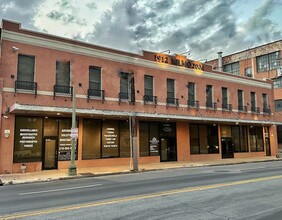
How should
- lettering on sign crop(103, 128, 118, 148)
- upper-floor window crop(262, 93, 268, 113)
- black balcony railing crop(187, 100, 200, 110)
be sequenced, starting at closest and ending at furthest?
1. lettering on sign crop(103, 128, 118, 148)
2. black balcony railing crop(187, 100, 200, 110)
3. upper-floor window crop(262, 93, 268, 113)

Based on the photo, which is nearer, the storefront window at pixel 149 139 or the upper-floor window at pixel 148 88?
the storefront window at pixel 149 139

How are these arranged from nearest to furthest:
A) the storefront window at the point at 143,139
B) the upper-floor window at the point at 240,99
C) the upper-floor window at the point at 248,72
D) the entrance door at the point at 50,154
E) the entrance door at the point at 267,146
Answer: the entrance door at the point at 50,154 < the storefront window at the point at 143,139 < the upper-floor window at the point at 240,99 < the entrance door at the point at 267,146 < the upper-floor window at the point at 248,72

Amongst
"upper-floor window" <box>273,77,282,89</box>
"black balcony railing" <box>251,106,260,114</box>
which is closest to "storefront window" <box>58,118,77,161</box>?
"black balcony railing" <box>251,106,260,114</box>

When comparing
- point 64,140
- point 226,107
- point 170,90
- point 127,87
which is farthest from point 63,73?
point 226,107

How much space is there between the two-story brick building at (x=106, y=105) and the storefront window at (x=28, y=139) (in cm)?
7

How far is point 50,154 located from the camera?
67.1 feet

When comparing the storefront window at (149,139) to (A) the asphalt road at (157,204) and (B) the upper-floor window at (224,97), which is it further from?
(A) the asphalt road at (157,204)

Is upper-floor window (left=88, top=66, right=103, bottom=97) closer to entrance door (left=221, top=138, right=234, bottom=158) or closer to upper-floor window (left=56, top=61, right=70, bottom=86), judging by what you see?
upper-floor window (left=56, top=61, right=70, bottom=86)

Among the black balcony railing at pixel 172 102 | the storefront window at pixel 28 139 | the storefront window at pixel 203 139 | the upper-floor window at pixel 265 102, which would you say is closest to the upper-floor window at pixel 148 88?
the black balcony railing at pixel 172 102

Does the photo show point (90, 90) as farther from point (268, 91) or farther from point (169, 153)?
point (268, 91)

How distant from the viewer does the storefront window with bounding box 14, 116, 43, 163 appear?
62.6ft

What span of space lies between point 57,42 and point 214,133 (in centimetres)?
1849

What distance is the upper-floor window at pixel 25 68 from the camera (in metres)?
19.7

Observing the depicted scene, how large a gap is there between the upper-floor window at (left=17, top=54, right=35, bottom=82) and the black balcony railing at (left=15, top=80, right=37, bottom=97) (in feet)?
0.92
